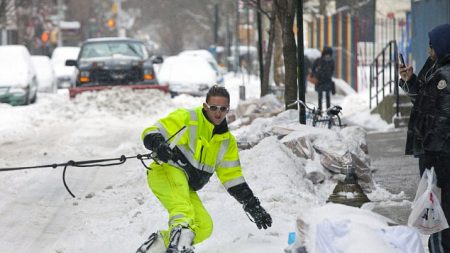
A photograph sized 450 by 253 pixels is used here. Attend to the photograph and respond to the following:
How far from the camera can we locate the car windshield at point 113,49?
86.4ft

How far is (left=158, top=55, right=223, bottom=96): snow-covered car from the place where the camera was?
30.0m

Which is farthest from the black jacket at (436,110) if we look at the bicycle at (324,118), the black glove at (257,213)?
the bicycle at (324,118)

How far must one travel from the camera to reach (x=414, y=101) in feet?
23.0

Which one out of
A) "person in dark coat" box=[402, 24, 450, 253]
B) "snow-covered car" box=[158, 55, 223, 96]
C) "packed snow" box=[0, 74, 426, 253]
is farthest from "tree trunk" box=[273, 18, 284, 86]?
"person in dark coat" box=[402, 24, 450, 253]

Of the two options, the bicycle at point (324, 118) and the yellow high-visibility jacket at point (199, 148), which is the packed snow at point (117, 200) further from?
the yellow high-visibility jacket at point (199, 148)

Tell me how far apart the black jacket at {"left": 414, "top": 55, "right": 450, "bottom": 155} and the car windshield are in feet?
64.8

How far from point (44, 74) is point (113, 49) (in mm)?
10338

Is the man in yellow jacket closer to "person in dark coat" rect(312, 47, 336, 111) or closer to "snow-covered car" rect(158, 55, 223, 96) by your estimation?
"person in dark coat" rect(312, 47, 336, 111)

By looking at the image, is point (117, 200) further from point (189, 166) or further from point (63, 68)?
point (63, 68)

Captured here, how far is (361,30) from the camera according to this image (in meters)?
30.2

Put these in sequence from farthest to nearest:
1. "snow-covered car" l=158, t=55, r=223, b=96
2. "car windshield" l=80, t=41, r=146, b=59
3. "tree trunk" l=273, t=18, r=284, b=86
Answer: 1. "tree trunk" l=273, t=18, r=284, b=86
2. "snow-covered car" l=158, t=55, r=223, b=96
3. "car windshield" l=80, t=41, r=146, b=59

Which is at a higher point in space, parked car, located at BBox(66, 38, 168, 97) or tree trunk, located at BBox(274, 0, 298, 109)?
tree trunk, located at BBox(274, 0, 298, 109)

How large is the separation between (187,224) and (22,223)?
4.00 meters

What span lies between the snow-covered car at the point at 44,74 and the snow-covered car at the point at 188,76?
5383 mm
